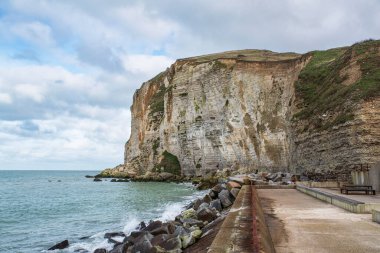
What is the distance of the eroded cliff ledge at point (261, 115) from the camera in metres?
26.2

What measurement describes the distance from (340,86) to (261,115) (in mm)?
23615

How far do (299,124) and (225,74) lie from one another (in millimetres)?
24902

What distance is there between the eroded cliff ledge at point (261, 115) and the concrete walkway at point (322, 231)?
Result: 15.2 m

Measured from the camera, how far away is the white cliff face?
52.8m

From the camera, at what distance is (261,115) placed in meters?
55.0

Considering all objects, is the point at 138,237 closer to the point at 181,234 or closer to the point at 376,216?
the point at 181,234

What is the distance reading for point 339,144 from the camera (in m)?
26.0

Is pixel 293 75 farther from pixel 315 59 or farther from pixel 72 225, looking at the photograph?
pixel 72 225

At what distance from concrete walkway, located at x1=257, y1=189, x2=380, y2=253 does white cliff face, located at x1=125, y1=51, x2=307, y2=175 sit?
37.7 meters

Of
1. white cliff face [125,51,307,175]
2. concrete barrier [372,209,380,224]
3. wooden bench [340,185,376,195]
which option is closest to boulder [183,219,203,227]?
concrete barrier [372,209,380,224]

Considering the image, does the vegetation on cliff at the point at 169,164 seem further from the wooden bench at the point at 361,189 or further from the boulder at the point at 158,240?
the boulder at the point at 158,240

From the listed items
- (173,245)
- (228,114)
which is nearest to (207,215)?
(173,245)

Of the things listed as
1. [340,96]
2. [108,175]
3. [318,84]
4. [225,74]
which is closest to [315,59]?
[318,84]

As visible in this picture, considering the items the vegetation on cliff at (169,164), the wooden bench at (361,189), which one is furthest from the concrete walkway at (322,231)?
the vegetation on cliff at (169,164)
